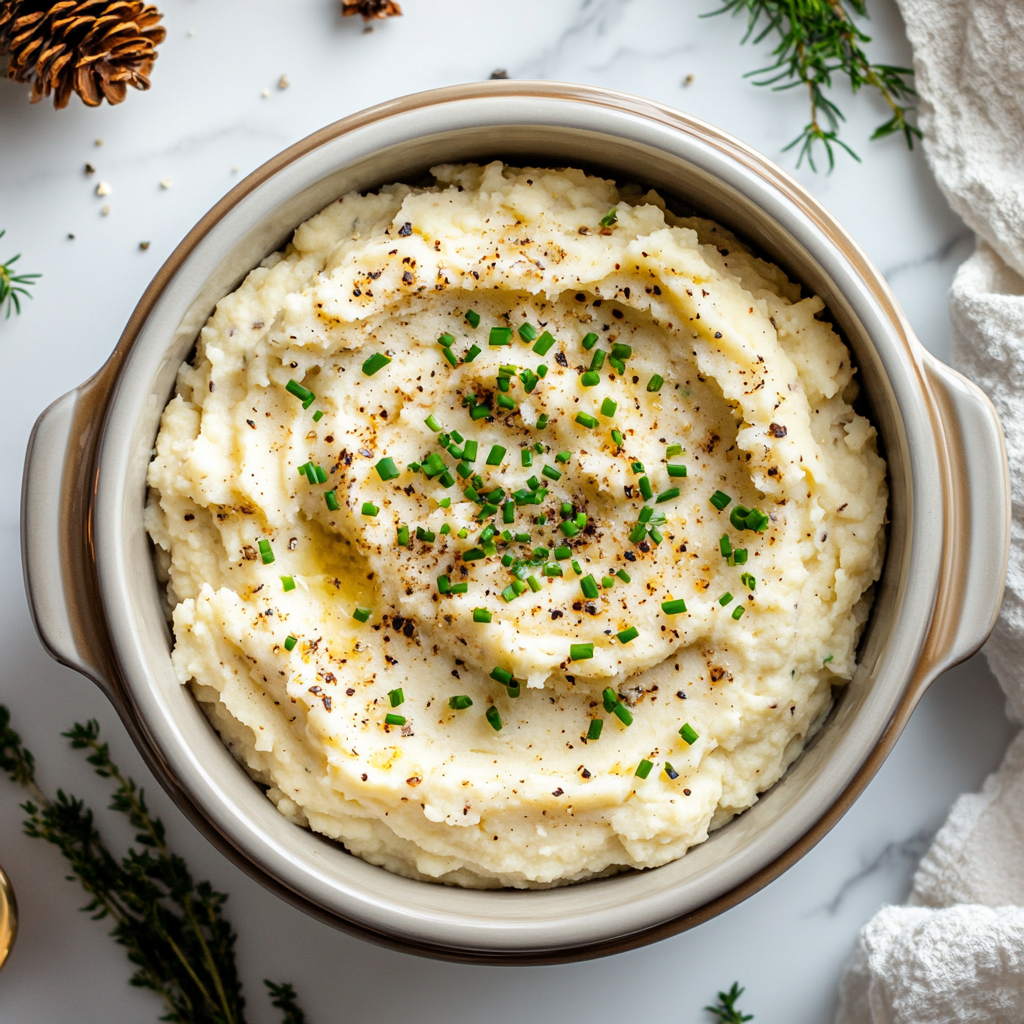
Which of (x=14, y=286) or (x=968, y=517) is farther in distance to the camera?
(x=14, y=286)

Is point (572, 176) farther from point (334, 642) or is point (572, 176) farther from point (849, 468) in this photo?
point (334, 642)

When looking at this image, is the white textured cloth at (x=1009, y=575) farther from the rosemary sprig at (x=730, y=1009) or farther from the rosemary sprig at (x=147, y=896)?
the rosemary sprig at (x=147, y=896)

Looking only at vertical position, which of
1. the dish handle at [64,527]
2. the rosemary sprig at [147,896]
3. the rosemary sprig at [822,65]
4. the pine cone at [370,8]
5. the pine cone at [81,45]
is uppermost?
the pine cone at [81,45]

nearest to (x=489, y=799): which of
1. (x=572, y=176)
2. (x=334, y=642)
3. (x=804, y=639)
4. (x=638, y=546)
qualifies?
(x=334, y=642)

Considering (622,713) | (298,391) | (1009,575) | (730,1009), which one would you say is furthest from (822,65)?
(730,1009)

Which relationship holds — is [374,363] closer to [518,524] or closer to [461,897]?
[518,524]

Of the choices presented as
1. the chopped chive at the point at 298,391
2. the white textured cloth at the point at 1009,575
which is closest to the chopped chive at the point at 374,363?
the chopped chive at the point at 298,391
